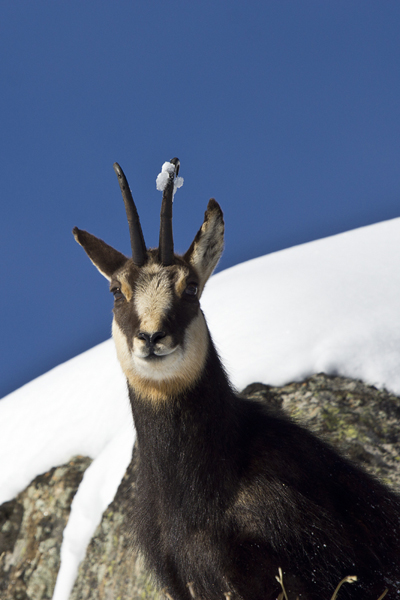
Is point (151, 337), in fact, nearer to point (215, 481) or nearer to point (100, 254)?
point (215, 481)

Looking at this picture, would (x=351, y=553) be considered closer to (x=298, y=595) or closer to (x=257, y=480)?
(x=298, y=595)

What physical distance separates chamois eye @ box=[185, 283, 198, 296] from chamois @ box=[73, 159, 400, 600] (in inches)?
0.4

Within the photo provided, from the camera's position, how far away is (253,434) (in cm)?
398

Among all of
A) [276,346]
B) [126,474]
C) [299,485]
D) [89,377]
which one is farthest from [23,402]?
[299,485]

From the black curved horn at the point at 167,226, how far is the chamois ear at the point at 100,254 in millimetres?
495

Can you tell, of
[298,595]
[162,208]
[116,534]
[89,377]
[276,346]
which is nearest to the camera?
[298,595]

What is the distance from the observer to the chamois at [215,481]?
11.5 ft

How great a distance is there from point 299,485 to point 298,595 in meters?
0.65

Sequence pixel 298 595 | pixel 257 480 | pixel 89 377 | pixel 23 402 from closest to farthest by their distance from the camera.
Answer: pixel 298 595, pixel 257 480, pixel 89 377, pixel 23 402

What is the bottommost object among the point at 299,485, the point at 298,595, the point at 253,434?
the point at 298,595

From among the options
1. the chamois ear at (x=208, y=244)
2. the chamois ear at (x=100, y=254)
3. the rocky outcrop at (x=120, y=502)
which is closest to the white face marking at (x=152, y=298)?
the chamois ear at (x=208, y=244)

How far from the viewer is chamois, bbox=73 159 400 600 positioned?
11.5ft

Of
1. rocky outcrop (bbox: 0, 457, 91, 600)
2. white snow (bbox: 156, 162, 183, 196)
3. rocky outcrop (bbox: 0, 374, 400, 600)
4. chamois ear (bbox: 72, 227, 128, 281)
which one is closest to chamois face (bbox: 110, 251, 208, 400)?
chamois ear (bbox: 72, 227, 128, 281)

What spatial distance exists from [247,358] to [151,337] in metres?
3.72
